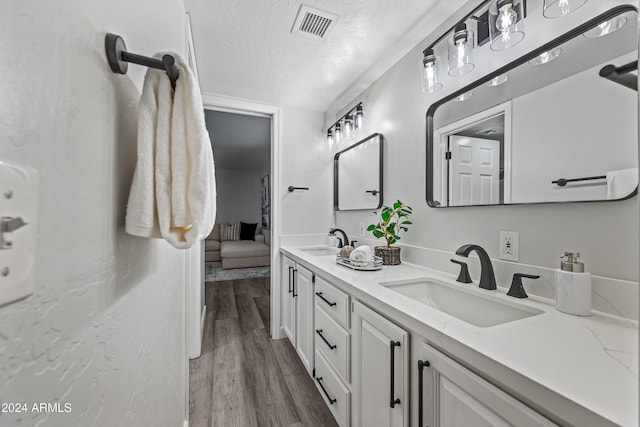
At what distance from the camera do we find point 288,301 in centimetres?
234

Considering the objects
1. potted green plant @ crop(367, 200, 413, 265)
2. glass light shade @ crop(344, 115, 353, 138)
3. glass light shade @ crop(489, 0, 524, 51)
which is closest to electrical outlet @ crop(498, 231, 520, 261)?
potted green plant @ crop(367, 200, 413, 265)

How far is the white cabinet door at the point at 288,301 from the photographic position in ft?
7.17

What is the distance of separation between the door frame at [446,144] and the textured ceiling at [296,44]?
23.1 inches

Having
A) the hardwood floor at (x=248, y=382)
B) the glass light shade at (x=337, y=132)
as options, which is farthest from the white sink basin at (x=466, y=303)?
the glass light shade at (x=337, y=132)

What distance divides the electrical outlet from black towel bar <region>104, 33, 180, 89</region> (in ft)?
4.20

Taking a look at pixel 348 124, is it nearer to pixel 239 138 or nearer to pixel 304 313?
pixel 304 313

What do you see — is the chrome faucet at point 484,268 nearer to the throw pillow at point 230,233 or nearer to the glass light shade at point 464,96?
the glass light shade at point 464,96

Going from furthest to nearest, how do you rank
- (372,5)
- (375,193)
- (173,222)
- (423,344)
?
1. (375,193)
2. (372,5)
3. (423,344)
4. (173,222)

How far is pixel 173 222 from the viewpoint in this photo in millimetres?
547

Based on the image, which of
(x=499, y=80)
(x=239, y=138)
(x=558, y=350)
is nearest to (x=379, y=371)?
(x=558, y=350)

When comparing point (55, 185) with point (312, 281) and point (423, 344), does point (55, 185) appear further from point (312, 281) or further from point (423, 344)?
point (312, 281)

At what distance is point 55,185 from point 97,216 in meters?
0.12

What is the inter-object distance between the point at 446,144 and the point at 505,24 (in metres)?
0.54

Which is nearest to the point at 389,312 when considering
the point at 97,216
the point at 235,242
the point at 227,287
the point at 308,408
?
the point at 97,216
